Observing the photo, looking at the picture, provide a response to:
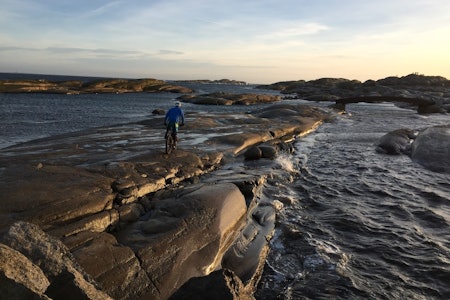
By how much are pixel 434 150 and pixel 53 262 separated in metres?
22.3

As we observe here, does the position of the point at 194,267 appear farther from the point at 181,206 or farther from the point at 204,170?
the point at 204,170

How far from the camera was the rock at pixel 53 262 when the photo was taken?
5.06 metres

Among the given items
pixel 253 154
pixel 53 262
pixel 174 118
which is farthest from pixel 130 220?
pixel 253 154

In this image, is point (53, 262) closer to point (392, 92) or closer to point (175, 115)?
point (175, 115)

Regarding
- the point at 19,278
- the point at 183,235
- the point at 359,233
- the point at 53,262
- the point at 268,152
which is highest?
the point at 19,278

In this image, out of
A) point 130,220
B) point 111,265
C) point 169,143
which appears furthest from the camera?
point 169,143

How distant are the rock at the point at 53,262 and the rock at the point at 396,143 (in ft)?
75.8

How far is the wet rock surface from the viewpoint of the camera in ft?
19.9

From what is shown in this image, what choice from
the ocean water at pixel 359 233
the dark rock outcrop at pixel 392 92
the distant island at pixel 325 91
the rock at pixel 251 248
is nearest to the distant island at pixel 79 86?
the distant island at pixel 325 91

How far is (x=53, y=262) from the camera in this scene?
570 centimetres

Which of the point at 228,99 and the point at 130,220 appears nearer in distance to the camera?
the point at 130,220

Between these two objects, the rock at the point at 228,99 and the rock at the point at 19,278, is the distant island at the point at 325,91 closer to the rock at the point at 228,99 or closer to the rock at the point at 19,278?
the rock at the point at 228,99

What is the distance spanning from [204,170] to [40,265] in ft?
34.8

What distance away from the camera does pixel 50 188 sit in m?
10.2
